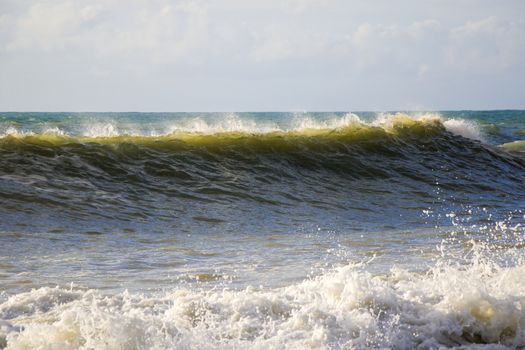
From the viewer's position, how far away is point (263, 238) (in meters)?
8.00

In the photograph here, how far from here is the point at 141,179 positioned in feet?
36.2

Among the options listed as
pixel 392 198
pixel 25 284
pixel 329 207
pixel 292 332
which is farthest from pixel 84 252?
pixel 392 198

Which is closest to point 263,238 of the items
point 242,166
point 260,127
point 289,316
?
point 289,316

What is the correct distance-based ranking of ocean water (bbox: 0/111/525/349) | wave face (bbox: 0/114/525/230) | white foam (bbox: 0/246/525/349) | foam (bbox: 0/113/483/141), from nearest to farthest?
white foam (bbox: 0/246/525/349), ocean water (bbox: 0/111/525/349), wave face (bbox: 0/114/525/230), foam (bbox: 0/113/483/141)

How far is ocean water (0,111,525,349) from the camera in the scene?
14.5ft

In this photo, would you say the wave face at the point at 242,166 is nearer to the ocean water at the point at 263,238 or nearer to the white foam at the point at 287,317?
the ocean water at the point at 263,238

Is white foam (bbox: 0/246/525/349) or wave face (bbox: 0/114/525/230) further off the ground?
wave face (bbox: 0/114/525/230)

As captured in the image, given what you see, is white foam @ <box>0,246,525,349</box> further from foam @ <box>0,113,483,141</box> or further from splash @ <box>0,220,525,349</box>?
foam @ <box>0,113,483,141</box>

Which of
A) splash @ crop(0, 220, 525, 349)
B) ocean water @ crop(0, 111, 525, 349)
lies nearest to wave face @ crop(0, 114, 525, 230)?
ocean water @ crop(0, 111, 525, 349)

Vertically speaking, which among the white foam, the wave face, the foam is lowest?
the white foam

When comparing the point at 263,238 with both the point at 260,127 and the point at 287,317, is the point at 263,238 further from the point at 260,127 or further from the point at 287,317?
the point at 260,127

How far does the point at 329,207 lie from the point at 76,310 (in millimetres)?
6746

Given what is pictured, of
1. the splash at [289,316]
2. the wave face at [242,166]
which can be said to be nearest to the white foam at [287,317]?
the splash at [289,316]

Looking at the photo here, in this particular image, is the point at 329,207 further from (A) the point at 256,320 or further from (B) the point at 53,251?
(A) the point at 256,320
